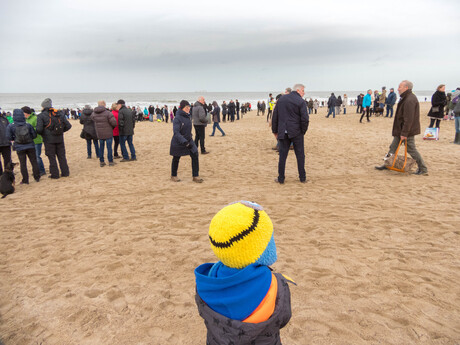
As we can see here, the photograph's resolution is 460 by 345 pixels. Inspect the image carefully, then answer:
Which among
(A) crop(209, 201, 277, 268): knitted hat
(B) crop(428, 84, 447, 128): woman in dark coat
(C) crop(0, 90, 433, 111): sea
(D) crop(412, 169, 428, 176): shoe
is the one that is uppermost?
(C) crop(0, 90, 433, 111): sea

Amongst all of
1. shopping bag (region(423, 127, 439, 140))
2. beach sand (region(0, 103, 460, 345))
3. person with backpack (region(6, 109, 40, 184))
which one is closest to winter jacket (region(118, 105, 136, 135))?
beach sand (region(0, 103, 460, 345))

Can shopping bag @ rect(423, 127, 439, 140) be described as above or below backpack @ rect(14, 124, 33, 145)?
below

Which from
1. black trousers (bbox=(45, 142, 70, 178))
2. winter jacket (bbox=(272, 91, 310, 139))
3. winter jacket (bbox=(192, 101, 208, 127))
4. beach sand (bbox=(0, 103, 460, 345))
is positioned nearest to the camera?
beach sand (bbox=(0, 103, 460, 345))

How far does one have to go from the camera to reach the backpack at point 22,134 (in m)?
6.79

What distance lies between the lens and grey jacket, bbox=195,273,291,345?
4.13 feet

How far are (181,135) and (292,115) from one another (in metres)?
2.48

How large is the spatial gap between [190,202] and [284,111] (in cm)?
273

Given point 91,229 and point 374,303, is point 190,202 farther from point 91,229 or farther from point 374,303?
point 374,303

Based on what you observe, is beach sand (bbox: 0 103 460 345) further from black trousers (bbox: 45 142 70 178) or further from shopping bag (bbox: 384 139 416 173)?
black trousers (bbox: 45 142 70 178)

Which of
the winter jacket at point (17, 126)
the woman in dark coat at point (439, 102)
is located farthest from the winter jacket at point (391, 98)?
the winter jacket at point (17, 126)

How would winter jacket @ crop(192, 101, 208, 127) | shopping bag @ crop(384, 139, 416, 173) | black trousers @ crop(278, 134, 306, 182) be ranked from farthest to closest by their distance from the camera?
winter jacket @ crop(192, 101, 208, 127) → shopping bag @ crop(384, 139, 416, 173) → black trousers @ crop(278, 134, 306, 182)

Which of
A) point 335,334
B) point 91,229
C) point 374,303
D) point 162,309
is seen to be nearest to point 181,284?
point 162,309

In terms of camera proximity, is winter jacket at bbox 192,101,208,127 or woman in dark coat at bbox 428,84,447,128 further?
woman in dark coat at bbox 428,84,447,128

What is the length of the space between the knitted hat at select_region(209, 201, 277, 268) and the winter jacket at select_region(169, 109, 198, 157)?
5166 mm
